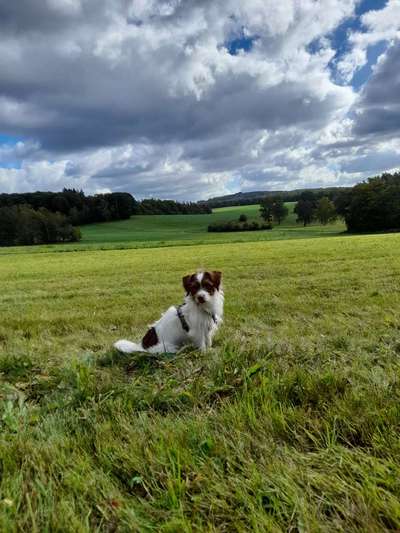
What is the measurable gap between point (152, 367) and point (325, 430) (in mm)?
2251

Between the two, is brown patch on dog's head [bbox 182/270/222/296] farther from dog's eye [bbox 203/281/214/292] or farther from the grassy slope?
the grassy slope

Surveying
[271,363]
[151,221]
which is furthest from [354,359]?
[151,221]

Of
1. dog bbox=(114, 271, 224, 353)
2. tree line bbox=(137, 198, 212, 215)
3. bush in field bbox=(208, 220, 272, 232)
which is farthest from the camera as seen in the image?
tree line bbox=(137, 198, 212, 215)

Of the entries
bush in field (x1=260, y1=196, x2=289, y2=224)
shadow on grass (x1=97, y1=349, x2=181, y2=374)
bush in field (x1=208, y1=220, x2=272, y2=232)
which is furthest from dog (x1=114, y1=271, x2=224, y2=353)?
bush in field (x1=260, y1=196, x2=289, y2=224)

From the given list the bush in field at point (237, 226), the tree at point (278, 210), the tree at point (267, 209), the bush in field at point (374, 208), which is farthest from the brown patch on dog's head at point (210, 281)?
the tree at point (278, 210)

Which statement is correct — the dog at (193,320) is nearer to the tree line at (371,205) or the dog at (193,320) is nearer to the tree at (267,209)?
the tree line at (371,205)

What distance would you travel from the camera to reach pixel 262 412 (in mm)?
2432

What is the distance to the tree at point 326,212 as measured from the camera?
3647 inches

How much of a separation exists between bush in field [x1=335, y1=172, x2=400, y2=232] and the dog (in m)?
74.1

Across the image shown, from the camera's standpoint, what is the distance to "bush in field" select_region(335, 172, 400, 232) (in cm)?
7100

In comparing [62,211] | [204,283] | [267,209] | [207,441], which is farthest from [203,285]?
[62,211]

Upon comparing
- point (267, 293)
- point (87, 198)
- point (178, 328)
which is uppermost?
point (87, 198)

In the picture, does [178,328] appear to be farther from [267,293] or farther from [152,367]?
[267,293]

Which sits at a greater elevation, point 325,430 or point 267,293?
point 325,430
